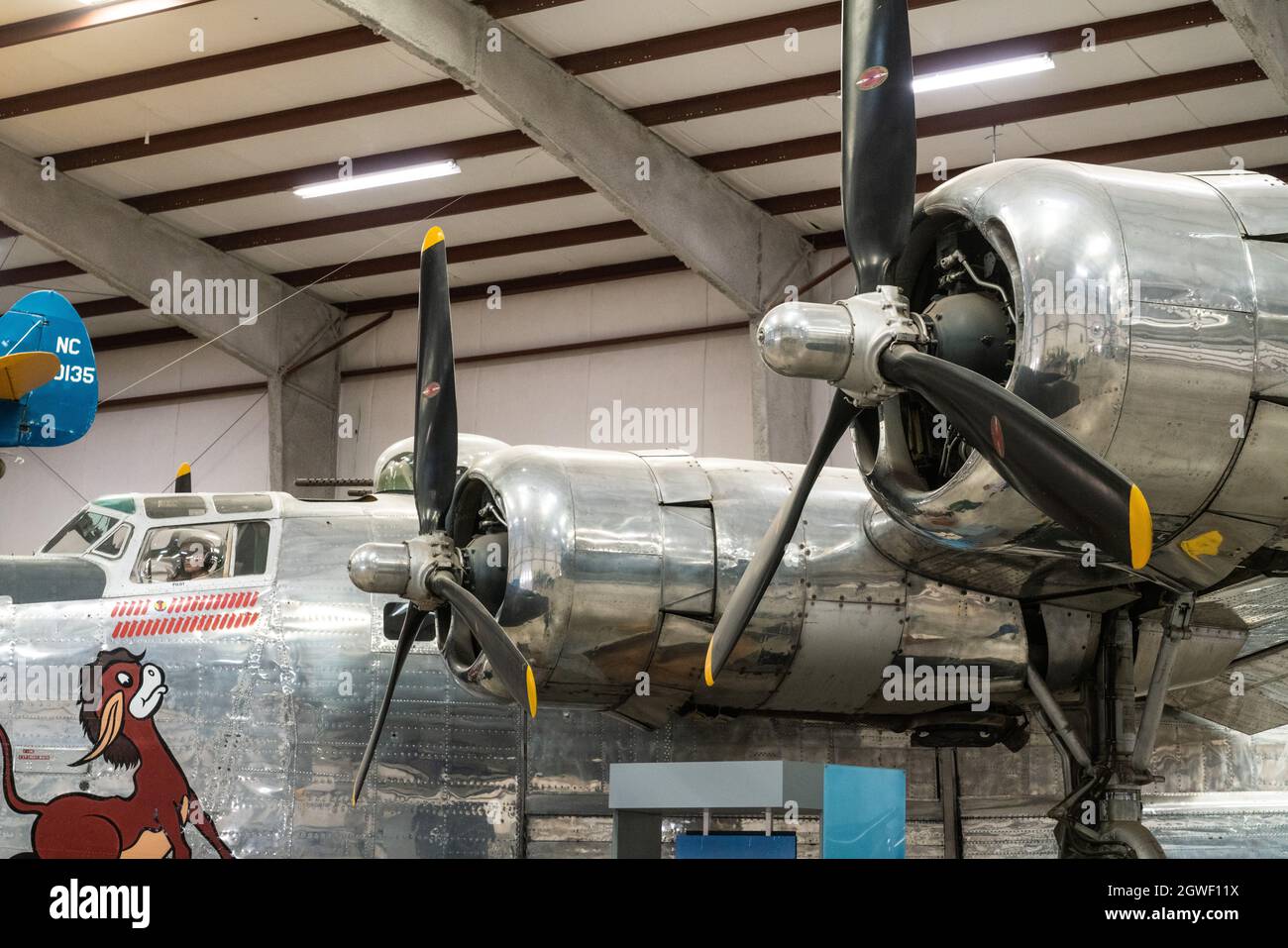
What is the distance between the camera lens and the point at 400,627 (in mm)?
8984

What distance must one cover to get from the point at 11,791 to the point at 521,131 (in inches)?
440

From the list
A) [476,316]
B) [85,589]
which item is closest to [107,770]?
[85,589]

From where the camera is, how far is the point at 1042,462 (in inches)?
215

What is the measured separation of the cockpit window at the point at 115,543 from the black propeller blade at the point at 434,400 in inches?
81.7

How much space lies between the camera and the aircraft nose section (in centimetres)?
591

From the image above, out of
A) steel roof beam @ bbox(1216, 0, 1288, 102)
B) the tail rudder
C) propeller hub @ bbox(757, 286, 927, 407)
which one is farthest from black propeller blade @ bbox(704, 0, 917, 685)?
steel roof beam @ bbox(1216, 0, 1288, 102)

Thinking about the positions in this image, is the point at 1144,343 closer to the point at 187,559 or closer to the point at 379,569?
the point at 379,569

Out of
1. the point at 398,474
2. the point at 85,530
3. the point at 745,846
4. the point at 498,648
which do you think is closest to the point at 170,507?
the point at 85,530

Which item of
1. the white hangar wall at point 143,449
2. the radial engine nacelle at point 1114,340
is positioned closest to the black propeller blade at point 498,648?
the radial engine nacelle at point 1114,340

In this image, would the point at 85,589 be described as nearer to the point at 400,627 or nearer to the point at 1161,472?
the point at 400,627

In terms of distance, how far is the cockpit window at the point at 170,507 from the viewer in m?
9.12

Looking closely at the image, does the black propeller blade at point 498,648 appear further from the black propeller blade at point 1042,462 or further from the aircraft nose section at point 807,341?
the black propeller blade at point 1042,462

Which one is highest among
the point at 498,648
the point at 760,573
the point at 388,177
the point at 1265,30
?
the point at 388,177

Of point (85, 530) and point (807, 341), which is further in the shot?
point (85, 530)
